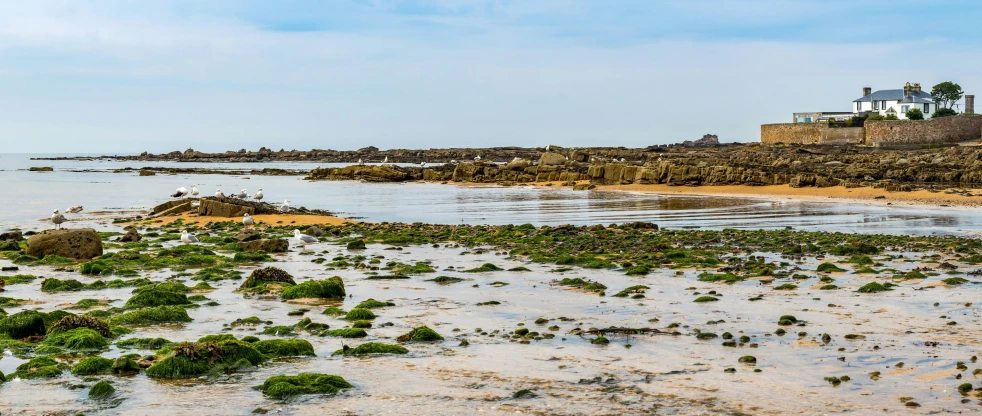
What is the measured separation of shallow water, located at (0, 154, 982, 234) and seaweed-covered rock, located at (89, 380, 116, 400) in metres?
20.9

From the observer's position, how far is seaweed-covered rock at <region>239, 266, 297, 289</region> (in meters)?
15.4

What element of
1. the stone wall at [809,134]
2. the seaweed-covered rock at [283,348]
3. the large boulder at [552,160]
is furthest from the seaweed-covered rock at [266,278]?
the stone wall at [809,134]

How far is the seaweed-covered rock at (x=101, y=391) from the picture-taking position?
8.52m

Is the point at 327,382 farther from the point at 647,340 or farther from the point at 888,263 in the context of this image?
the point at 888,263

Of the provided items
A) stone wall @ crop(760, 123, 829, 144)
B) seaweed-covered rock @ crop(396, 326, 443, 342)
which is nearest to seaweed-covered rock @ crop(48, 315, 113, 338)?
seaweed-covered rock @ crop(396, 326, 443, 342)

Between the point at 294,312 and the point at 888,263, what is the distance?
11.7 metres

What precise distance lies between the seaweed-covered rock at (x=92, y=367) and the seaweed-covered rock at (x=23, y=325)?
221 cm

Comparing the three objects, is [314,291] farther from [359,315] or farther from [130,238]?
[130,238]

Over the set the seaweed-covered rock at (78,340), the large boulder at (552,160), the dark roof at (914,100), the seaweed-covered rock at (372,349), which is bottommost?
the seaweed-covered rock at (372,349)

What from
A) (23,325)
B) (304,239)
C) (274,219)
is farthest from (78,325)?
(274,219)

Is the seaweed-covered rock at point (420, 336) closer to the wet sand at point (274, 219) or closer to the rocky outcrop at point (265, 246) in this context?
the rocky outcrop at point (265, 246)

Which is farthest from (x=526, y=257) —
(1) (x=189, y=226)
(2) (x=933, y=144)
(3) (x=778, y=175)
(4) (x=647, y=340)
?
(2) (x=933, y=144)

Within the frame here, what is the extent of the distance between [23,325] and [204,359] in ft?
10.7

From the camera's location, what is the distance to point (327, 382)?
29.2 feet
